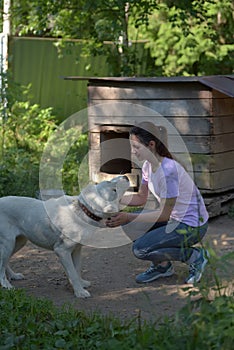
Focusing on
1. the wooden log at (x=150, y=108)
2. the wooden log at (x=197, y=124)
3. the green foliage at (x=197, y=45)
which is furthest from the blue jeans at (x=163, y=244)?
the green foliage at (x=197, y=45)

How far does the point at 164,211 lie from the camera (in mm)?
6000

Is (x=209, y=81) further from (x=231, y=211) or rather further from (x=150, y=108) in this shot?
(x=231, y=211)

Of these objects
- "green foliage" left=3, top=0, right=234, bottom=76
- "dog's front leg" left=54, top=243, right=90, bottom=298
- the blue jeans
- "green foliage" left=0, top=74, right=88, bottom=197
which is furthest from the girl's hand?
"green foliage" left=3, top=0, right=234, bottom=76

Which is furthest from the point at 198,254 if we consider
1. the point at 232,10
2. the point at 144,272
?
the point at 232,10

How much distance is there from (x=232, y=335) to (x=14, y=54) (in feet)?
38.3

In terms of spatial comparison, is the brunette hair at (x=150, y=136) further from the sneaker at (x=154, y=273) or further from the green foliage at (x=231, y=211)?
the green foliage at (x=231, y=211)

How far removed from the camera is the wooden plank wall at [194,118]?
8.35m

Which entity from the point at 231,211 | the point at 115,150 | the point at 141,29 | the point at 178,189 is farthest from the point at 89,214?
the point at 141,29

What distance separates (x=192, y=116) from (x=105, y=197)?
3.21m

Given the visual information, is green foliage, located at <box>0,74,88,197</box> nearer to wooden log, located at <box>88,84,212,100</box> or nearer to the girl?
wooden log, located at <box>88,84,212,100</box>

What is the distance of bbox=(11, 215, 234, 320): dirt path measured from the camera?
536cm

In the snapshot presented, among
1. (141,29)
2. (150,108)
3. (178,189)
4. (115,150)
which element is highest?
(141,29)

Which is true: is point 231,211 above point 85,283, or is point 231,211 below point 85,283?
below

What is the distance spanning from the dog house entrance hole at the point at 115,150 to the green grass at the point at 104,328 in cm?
410
